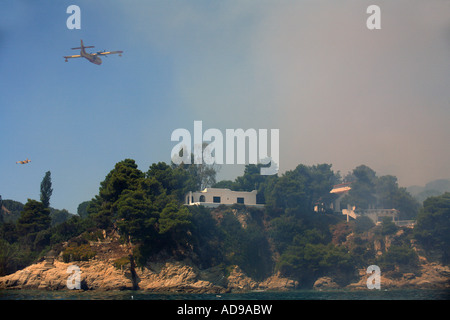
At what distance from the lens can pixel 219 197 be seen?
6256 centimetres

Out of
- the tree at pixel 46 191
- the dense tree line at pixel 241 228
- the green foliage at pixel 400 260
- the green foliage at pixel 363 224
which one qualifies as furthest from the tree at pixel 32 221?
the green foliage at pixel 400 260

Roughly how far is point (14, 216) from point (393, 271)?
225 feet

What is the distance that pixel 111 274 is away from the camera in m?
46.9

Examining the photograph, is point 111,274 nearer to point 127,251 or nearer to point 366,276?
point 127,251

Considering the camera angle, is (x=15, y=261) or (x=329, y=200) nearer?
(x=15, y=261)

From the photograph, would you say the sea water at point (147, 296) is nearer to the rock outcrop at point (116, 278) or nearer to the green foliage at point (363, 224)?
the rock outcrop at point (116, 278)

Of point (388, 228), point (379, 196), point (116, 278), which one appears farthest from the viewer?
point (379, 196)

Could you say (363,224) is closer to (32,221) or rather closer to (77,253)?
(77,253)

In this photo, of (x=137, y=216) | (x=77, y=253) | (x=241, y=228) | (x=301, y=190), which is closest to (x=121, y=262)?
(x=77, y=253)

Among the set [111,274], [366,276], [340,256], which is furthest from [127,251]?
[366,276]

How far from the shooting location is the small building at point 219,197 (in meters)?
61.3

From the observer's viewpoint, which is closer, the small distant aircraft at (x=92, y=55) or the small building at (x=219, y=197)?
the small distant aircraft at (x=92, y=55)

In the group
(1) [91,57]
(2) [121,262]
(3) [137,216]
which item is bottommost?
(2) [121,262]
